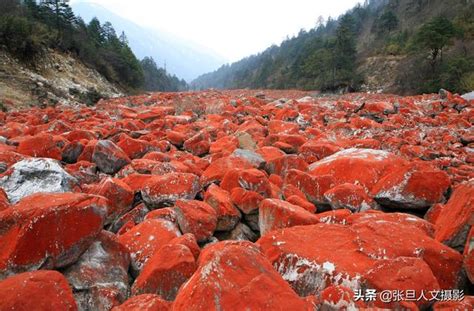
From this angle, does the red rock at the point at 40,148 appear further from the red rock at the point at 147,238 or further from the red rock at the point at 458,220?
the red rock at the point at 458,220

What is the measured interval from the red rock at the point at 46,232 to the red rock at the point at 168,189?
100cm

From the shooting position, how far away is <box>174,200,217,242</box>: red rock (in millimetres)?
3268

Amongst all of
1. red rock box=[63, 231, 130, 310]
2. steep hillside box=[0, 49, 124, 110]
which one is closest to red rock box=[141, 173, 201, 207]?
red rock box=[63, 231, 130, 310]

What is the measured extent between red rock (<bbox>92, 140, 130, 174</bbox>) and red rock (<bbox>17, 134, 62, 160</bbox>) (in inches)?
30.9

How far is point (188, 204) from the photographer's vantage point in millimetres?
3428

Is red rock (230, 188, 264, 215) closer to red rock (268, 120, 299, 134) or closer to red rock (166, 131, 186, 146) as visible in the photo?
red rock (166, 131, 186, 146)

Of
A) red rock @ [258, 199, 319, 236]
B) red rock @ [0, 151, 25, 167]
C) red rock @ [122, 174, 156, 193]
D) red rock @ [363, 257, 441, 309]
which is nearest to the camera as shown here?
red rock @ [363, 257, 441, 309]

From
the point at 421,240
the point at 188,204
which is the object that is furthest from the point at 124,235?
the point at 421,240

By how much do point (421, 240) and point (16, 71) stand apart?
2156 centimetres

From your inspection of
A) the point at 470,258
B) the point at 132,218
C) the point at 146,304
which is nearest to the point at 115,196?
the point at 132,218

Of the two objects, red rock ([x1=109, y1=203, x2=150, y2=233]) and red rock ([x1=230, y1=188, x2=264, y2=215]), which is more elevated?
red rock ([x1=230, y1=188, x2=264, y2=215])

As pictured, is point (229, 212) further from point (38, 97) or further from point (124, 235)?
point (38, 97)

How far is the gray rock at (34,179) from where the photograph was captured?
3.65m

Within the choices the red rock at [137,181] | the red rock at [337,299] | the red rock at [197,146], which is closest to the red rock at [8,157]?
the red rock at [137,181]
